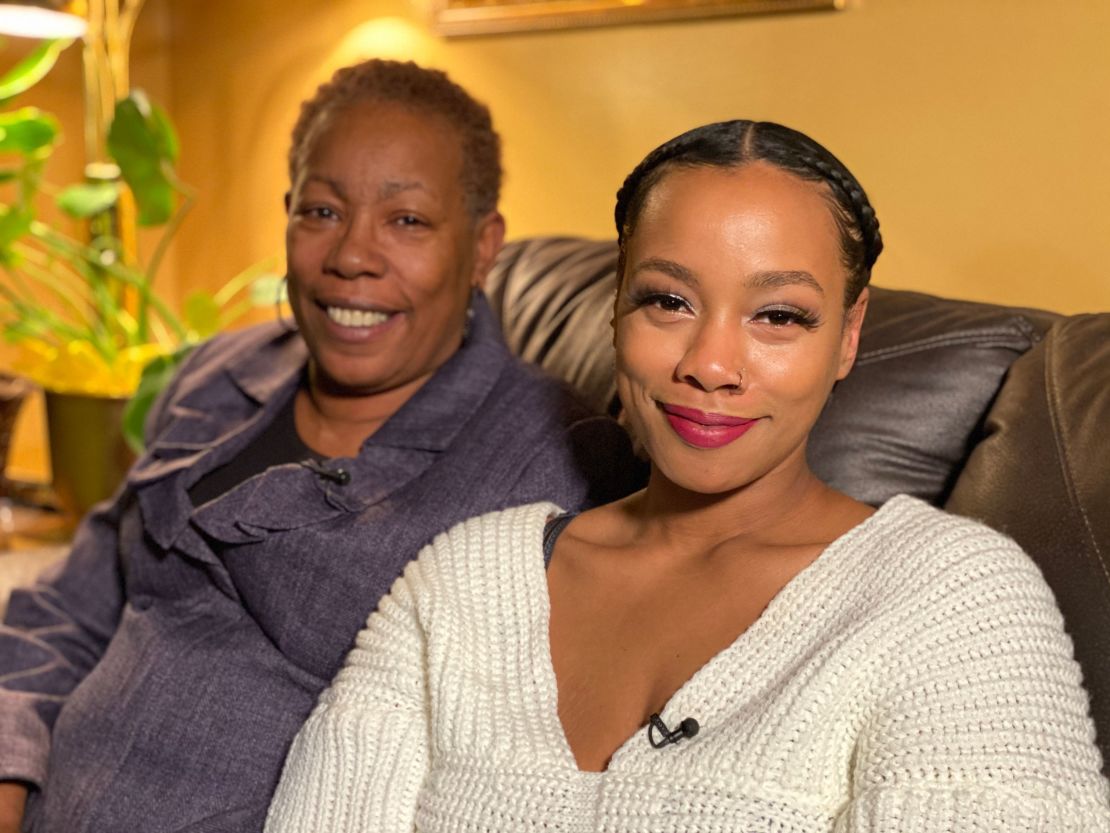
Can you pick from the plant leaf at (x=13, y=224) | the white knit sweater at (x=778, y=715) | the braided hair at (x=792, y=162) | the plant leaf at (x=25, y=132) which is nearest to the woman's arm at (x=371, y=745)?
the white knit sweater at (x=778, y=715)

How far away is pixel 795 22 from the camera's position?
9.23ft

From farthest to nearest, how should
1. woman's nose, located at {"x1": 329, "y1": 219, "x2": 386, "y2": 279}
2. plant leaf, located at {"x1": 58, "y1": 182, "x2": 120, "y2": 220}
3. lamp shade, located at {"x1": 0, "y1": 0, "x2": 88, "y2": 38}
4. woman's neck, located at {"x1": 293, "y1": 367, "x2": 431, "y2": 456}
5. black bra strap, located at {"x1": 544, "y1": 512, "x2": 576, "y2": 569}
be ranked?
plant leaf, located at {"x1": 58, "y1": 182, "x2": 120, "y2": 220} < lamp shade, located at {"x1": 0, "y1": 0, "x2": 88, "y2": 38} < woman's neck, located at {"x1": 293, "y1": 367, "x2": 431, "y2": 456} < woman's nose, located at {"x1": 329, "y1": 219, "x2": 386, "y2": 279} < black bra strap, located at {"x1": 544, "y1": 512, "x2": 576, "y2": 569}

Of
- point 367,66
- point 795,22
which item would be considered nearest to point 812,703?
point 367,66

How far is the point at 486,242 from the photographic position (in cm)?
176

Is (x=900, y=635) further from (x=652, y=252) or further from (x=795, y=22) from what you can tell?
(x=795, y=22)

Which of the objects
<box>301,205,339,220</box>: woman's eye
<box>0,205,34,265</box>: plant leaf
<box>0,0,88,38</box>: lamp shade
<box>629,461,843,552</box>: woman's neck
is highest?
<box>0,0,88,38</box>: lamp shade

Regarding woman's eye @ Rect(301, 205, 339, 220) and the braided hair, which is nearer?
the braided hair

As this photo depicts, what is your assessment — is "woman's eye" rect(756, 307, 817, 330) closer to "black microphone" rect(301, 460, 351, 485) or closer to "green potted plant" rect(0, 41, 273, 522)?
"black microphone" rect(301, 460, 351, 485)

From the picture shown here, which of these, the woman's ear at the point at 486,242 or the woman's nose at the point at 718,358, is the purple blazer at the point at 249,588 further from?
the woman's nose at the point at 718,358

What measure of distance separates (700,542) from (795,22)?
1961 millimetres

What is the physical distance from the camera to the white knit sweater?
90 centimetres

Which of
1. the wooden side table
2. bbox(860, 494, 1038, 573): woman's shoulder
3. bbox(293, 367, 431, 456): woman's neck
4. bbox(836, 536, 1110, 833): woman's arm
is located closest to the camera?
bbox(836, 536, 1110, 833): woman's arm

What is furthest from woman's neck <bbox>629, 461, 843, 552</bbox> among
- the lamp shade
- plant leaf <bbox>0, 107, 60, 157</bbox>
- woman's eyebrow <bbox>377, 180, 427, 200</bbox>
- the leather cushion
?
plant leaf <bbox>0, 107, 60, 157</bbox>

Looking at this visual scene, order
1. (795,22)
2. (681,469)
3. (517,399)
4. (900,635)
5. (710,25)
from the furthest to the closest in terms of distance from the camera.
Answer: (710,25)
(795,22)
(517,399)
(681,469)
(900,635)
